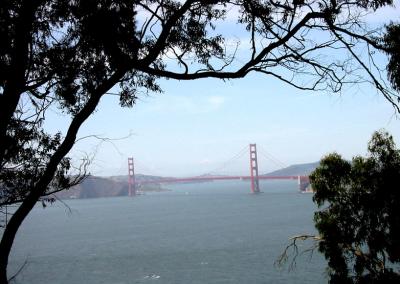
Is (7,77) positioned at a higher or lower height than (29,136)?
higher

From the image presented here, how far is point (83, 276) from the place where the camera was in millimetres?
28250

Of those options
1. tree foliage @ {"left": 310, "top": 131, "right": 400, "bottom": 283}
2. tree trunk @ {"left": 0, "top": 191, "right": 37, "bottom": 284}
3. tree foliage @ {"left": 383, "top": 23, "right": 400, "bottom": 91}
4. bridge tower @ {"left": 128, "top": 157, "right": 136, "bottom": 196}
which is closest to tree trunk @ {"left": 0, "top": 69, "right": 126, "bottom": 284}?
tree trunk @ {"left": 0, "top": 191, "right": 37, "bottom": 284}

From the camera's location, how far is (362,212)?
329 inches

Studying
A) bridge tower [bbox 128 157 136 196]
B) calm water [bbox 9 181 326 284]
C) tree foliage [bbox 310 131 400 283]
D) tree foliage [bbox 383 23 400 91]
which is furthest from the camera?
bridge tower [bbox 128 157 136 196]

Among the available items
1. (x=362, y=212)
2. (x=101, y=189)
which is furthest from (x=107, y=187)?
(x=362, y=212)

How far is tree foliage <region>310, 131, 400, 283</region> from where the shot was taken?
785 centimetres

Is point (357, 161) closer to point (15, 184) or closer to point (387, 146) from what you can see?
point (387, 146)

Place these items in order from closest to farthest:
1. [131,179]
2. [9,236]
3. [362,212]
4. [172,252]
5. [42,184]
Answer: [9,236] < [42,184] < [362,212] < [172,252] < [131,179]

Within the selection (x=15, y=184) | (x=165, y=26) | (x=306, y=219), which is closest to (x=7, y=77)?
(x=165, y=26)

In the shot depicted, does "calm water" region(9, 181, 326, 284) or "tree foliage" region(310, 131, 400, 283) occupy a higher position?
"tree foliage" region(310, 131, 400, 283)

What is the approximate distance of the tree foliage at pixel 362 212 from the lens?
785cm

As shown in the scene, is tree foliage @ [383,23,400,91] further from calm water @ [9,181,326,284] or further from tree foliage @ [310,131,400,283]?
calm water @ [9,181,326,284]

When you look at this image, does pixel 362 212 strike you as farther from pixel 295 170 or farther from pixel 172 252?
pixel 295 170

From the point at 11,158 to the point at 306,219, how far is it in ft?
153
